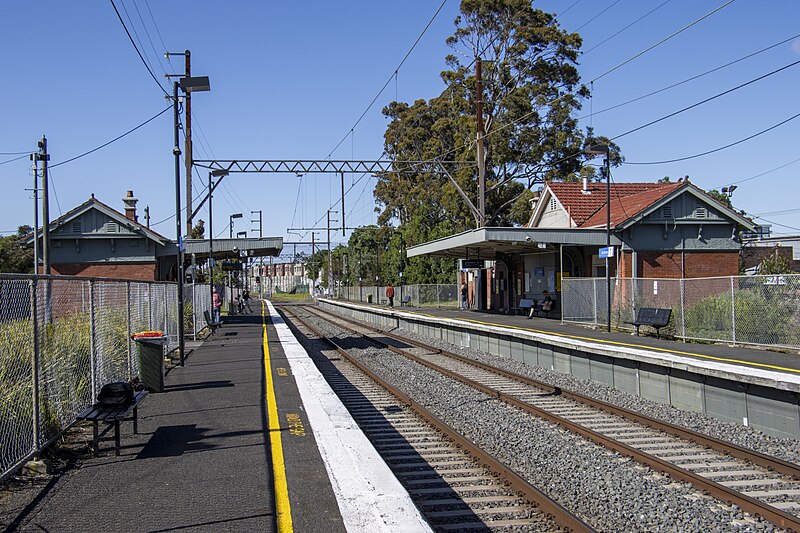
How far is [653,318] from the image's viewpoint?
20.0 meters

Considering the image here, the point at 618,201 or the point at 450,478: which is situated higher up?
the point at 618,201

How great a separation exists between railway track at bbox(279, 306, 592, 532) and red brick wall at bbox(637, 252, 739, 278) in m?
19.2

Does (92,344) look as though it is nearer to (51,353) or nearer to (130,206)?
(51,353)

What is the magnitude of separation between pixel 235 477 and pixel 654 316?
15.7 metres

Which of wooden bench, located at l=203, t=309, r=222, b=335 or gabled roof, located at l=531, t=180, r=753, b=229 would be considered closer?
wooden bench, located at l=203, t=309, r=222, b=335

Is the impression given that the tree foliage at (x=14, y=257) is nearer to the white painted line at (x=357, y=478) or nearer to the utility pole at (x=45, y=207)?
the utility pole at (x=45, y=207)

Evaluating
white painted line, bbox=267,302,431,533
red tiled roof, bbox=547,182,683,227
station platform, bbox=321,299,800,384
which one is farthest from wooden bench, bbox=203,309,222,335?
white painted line, bbox=267,302,431,533

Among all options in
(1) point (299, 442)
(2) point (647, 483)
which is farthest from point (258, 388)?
(2) point (647, 483)

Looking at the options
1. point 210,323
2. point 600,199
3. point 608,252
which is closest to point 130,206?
point 210,323

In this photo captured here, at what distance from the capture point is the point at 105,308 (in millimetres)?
12156

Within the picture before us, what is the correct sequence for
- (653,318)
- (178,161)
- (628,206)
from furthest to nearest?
(628,206), (653,318), (178,161)

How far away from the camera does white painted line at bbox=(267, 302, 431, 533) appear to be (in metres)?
5.44

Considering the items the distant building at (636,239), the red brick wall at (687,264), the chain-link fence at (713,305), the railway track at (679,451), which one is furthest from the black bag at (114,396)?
the red brick wall at (687,264)

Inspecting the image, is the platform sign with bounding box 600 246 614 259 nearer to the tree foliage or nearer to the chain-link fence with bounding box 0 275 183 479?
the chain-link fence with bounding box 0 275 183 479
